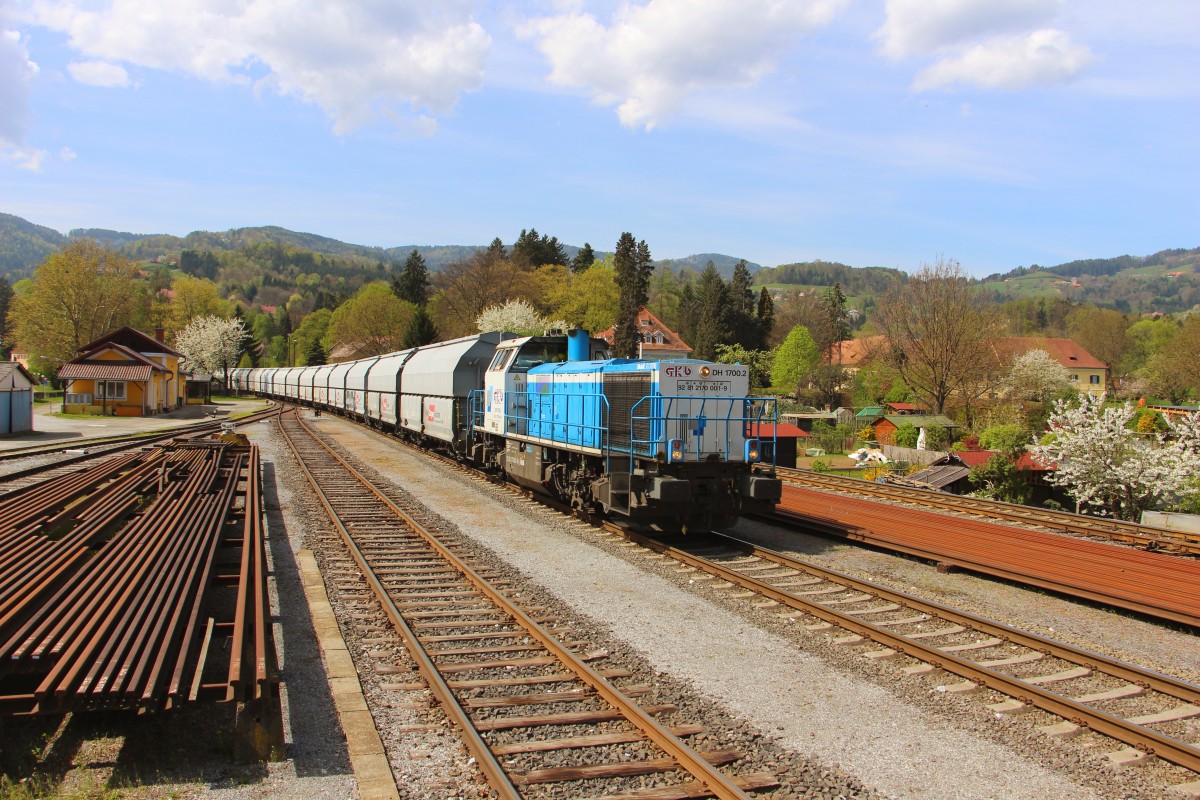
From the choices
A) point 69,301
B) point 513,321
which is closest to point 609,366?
point 513,321

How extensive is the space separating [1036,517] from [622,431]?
27.9 feet

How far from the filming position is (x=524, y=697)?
5.92 meters

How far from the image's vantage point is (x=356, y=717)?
18.2ft

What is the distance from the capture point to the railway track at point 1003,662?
5469mm

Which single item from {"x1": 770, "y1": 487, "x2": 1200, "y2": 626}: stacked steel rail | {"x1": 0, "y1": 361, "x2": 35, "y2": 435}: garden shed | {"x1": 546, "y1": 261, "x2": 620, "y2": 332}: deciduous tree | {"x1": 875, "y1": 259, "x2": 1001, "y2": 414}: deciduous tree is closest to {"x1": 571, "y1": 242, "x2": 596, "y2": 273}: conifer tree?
{"x1": 546, "y1": 261, "x2": 620, "y2": 332}: deciduous tree

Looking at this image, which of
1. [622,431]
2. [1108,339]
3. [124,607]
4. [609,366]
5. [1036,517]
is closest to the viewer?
[124,607]

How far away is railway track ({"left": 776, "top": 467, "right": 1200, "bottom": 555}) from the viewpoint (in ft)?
40.4

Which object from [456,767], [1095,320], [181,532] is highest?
[1095,320]

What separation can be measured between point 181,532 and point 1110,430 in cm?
1899

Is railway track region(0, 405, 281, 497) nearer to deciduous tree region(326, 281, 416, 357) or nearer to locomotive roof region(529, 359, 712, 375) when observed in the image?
locomotive roof region(529, 359, 712, 375)

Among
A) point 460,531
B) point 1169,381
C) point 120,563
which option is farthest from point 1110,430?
point 1169,381

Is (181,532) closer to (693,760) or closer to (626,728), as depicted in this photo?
(626,728)

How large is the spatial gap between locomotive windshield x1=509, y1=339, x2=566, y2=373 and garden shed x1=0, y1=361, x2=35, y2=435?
23.8 metres

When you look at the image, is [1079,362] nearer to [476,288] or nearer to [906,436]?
[906,436]
